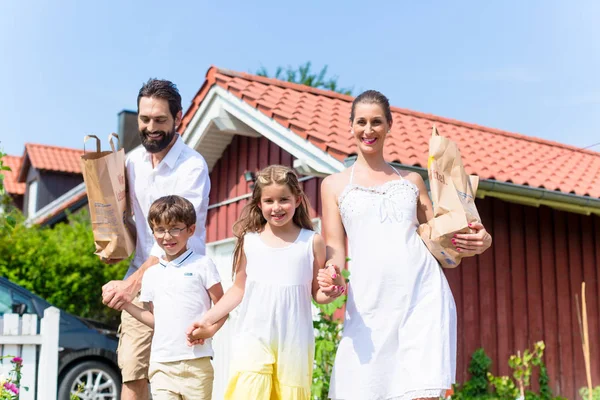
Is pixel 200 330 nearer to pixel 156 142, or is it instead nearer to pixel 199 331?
pixel 199 331

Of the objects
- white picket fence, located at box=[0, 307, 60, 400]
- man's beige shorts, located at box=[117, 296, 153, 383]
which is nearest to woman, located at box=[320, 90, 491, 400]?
man's beige shorts, located at box=[117, 296, 153, 383]

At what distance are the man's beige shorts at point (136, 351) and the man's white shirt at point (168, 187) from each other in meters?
0.30

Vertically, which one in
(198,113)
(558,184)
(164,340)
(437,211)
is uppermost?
(198,113)

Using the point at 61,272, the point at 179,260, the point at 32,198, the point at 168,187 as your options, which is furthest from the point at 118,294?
the point at 32,198

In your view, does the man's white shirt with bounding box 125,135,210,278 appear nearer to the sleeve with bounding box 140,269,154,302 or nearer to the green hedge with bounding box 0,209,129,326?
the sleeve with bounding box 140,269,154,302

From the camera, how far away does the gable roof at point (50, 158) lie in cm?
2958

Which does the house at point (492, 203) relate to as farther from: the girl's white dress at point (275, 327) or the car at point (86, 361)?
the girl's white dress at point (275, 327)

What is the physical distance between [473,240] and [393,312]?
0.45m

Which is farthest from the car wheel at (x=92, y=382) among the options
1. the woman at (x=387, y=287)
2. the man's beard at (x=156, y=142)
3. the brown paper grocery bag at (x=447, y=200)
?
the brown paper grocery bag at (x=447, y=200)

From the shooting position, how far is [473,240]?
3.30 metres

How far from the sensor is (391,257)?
11.4ft

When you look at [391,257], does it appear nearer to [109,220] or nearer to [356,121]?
[356,121]

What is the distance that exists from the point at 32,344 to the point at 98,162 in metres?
2.52

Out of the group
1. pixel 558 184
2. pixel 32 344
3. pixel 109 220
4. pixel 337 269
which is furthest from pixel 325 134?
pixel 337 269
